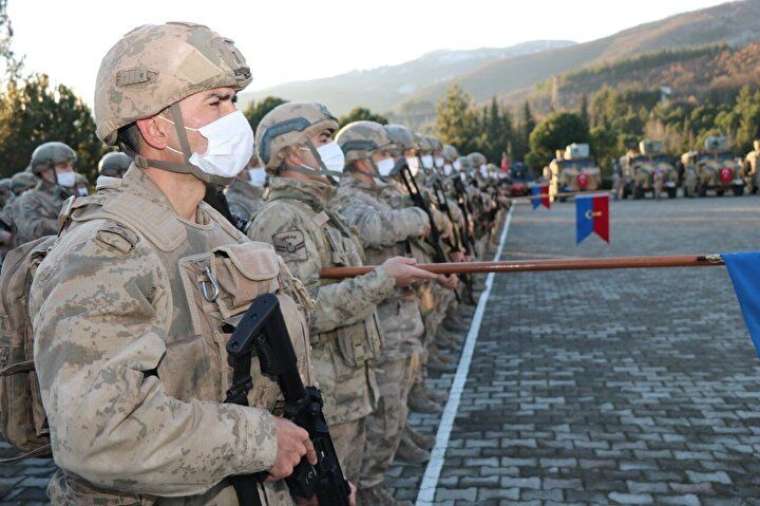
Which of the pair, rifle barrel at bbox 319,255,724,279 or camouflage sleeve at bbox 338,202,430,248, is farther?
camouflage sleeve at bbox 338,202,430,248

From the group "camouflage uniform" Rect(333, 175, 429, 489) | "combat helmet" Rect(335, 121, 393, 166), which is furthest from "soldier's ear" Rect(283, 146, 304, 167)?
"combat helmet" Rect(335, 121, 393, 166)

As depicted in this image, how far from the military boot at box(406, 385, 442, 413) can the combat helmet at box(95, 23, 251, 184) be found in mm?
4582

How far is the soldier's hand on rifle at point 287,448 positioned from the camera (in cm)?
186

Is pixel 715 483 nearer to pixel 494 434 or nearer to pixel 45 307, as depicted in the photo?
pixel 494 434

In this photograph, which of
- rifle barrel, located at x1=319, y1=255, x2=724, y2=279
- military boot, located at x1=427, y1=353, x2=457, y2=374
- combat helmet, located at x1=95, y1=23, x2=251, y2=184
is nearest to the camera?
combat helmet, located at x1=95, y1=23, x2=251, y2=184

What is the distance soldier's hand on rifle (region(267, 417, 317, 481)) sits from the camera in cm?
186

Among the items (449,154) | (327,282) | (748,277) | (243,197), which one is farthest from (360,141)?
(449,154)

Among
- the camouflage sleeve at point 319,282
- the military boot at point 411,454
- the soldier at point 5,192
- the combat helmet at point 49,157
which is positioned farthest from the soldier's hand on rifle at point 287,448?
the soldier at point 5,192

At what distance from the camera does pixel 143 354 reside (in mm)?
1712

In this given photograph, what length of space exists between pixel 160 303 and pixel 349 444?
7.01 feet

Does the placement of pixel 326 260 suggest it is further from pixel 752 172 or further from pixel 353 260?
pixel 752 172

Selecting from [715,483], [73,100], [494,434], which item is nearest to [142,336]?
[715,483]

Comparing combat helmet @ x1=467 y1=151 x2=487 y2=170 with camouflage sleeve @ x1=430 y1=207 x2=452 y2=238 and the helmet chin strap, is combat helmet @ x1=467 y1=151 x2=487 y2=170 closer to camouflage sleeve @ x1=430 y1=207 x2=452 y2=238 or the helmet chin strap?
camouflage sleeve @ x1=430 y1=207 x2=452 y2=238

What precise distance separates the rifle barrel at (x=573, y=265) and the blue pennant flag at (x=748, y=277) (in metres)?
0.08
